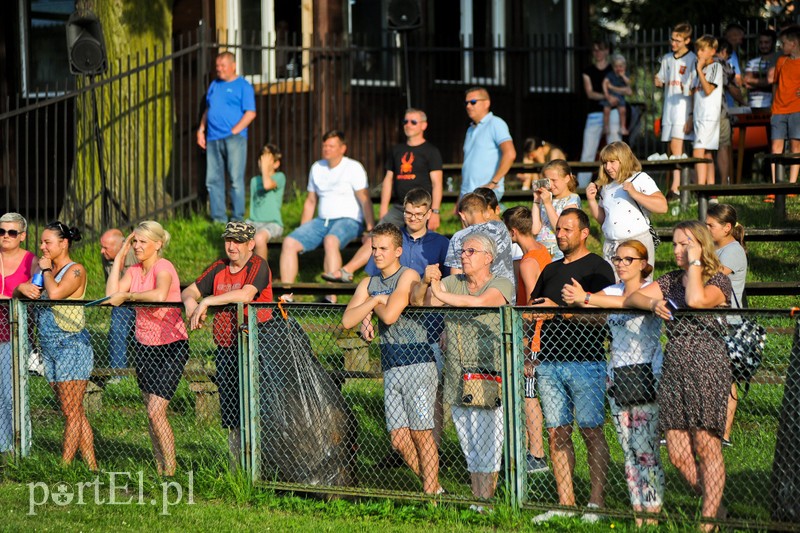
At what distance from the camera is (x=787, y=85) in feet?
41.3

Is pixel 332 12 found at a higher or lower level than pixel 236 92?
higher

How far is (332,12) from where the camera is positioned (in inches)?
623

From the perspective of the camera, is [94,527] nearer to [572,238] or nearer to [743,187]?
[572,238]

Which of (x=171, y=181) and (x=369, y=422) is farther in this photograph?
(x=171, y=181)

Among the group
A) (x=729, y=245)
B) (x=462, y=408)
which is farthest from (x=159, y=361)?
(x=729, y=245)

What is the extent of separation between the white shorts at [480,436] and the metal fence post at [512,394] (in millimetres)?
250

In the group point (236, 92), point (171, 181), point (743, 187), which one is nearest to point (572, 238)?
point (743, 187)

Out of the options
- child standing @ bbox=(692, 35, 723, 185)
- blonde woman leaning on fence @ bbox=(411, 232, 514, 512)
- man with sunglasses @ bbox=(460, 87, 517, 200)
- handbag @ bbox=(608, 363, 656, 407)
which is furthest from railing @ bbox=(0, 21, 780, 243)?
handbag @ bbox=(608, 363, 656, 407)

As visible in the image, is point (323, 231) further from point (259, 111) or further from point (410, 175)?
point (259, 111)

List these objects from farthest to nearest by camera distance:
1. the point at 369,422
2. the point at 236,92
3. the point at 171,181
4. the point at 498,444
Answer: the point at 171,181 → the point at 236,92 → the point at 369,422 → the point at 498,444

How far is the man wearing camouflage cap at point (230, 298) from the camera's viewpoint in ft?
24.6

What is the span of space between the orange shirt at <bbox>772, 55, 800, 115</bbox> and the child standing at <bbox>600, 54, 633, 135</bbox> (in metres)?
3.19

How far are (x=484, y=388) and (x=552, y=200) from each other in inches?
103

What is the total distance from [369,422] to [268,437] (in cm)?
99
